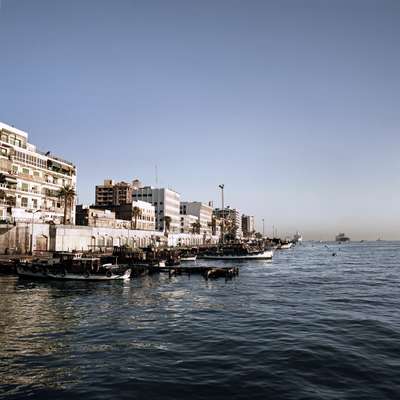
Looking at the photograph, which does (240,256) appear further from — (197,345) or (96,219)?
(197,345)

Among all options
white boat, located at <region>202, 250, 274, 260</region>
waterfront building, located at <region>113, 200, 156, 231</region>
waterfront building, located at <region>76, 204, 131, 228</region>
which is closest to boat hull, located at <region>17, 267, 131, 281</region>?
waterfront building, located at <region>76, 204, 131, 228</region>

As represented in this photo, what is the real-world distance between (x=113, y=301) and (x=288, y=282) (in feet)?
111

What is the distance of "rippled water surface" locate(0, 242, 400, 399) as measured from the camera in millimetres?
20672

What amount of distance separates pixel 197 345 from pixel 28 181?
84.7 meters

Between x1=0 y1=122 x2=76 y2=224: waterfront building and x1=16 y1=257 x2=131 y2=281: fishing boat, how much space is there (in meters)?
24.6

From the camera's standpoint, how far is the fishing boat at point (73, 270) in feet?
210

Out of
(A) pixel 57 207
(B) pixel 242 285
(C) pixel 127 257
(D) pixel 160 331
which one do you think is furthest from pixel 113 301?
(A) pixel 57 207

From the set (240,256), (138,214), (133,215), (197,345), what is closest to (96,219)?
(133,215)

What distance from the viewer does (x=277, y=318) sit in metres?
37.8

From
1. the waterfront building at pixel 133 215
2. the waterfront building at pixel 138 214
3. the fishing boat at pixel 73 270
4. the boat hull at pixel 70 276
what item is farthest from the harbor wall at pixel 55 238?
the waterfront building at pixel 138 214

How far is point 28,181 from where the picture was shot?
99938mm

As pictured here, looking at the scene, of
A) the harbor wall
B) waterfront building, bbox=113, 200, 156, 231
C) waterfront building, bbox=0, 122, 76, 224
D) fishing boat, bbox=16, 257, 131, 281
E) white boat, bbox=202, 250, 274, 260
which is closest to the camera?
fishing boat, bbox=16, 257, 131, 281

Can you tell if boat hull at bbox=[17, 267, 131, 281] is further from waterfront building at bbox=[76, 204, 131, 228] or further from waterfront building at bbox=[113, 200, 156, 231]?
waterfront building at bbox=[113, 200, 156, 231]

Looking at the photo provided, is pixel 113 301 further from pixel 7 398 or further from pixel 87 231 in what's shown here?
pixel 87 231
